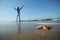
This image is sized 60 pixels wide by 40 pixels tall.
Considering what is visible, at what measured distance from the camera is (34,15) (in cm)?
249

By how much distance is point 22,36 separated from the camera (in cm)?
247

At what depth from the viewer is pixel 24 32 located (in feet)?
8.14

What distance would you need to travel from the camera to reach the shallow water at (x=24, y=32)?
2447 mm

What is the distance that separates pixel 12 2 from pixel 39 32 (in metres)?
0.57

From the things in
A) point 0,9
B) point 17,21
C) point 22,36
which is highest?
point 0,9

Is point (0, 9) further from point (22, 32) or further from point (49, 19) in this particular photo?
point (49, 19)

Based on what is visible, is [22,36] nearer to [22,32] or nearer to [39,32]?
[22,32]

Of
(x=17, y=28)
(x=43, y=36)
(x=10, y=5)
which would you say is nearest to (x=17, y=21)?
(x=17, y=28)

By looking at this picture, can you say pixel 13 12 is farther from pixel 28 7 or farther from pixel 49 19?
pixel 49 19

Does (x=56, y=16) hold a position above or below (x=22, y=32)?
above

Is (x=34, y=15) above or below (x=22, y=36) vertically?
above

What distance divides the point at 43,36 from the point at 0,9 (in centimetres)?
72

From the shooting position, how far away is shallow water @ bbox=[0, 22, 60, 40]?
8.03 feet

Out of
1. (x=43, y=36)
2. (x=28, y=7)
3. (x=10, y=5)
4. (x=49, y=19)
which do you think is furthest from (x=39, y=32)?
(x=10, y=5)
